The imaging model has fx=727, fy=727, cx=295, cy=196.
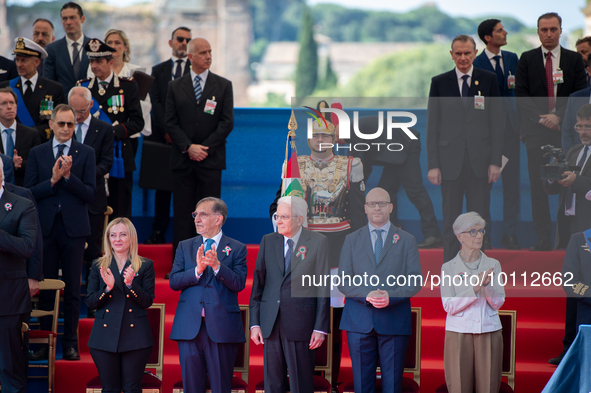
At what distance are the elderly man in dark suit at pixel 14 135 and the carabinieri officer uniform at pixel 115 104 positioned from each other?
2.02 feet

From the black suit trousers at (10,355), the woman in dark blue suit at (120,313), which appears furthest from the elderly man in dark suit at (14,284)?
the woman in dark blue suit at (120,313)

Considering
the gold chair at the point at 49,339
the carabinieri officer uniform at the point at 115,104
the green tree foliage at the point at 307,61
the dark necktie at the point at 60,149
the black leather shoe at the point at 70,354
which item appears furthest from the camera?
the green tree foliage at the point at 307,61

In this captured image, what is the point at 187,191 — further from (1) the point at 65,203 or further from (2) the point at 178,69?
(2) the point at 178,69

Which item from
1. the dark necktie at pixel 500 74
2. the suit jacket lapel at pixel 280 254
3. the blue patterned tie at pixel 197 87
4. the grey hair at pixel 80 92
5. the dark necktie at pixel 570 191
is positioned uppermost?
the dark necktie at pixel 500 74

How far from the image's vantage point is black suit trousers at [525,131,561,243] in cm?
542

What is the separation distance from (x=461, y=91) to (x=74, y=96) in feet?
9.10

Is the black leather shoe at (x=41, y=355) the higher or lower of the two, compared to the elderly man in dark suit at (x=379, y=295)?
lower

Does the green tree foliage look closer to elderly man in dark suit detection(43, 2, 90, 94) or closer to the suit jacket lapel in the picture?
elderly man in dark suit detection(43, 2, 90, 94)

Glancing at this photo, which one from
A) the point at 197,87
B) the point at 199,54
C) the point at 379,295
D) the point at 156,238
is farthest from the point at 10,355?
the point at 199,54

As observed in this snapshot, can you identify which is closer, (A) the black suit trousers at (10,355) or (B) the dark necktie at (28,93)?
(A) the black suit trousers at (10,355)

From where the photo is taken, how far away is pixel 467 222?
169 inches

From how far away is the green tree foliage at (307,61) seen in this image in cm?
4738

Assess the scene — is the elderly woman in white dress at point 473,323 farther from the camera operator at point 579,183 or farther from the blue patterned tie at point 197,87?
the blue patterned tie at point 197,87

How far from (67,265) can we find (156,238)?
157 centimetres
